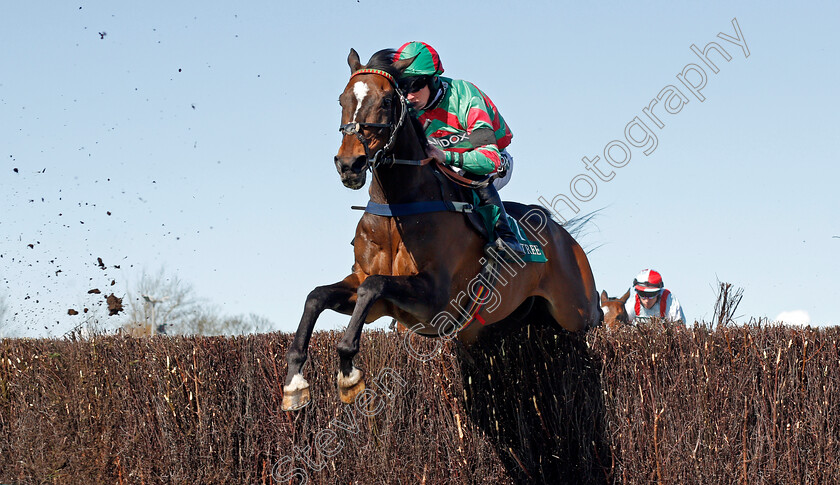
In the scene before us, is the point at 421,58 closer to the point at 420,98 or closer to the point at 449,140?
the point at 420,98

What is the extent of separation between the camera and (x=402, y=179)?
186 inches

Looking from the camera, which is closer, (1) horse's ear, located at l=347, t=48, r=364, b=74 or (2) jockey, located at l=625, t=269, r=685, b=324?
(1) horse's ear, located at l=347, t=48, r=364, b=74

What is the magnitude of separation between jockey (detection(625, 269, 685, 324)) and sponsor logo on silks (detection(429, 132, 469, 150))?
188 inches

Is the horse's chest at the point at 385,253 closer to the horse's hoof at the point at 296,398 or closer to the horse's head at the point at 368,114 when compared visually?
the horse's head at the point at 368,114

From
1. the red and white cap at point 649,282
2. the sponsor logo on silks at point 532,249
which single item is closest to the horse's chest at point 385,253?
the sponsor logo on silks at point 532,249

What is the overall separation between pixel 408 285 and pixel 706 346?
221 cm

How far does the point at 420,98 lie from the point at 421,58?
0.27m

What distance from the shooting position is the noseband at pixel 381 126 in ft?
13.6

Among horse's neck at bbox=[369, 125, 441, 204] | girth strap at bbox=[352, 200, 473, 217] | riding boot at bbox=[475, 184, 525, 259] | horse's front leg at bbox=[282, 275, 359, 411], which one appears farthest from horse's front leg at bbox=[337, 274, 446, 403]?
riding boot at bbox=[475, 184, 525, 259]

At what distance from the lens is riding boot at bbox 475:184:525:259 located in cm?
535

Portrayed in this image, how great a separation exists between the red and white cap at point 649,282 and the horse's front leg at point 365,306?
539 centimetres

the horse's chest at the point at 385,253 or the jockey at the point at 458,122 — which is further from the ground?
the jockey at the point at 458,122

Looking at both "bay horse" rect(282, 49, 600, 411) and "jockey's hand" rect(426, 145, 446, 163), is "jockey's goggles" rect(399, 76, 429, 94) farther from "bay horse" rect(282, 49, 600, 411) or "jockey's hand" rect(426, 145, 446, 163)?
"jockey's hand" rect(426, 145, 446, 163)

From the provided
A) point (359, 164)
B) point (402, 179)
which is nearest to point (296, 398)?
point (359, 164)
